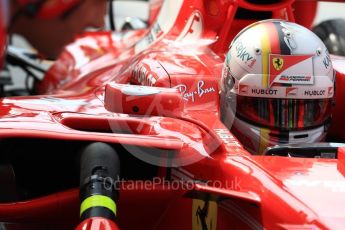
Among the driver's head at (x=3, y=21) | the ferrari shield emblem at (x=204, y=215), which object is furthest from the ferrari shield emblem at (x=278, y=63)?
the driver's head at (x=3, y=21)

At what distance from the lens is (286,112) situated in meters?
2.83

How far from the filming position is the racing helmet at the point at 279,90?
9.30 ft

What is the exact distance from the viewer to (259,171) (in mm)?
2434

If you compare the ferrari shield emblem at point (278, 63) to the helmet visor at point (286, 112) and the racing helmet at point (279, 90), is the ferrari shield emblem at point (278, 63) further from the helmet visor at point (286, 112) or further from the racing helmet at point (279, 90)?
the helmet visor at point (286, 112)

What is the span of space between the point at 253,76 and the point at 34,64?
2987mm

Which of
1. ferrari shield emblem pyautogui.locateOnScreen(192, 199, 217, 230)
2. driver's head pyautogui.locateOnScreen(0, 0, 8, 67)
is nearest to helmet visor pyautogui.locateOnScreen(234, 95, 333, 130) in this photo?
ferrari shield emblem pyautogui.locateOnScreen(192, 199, 217, 230)

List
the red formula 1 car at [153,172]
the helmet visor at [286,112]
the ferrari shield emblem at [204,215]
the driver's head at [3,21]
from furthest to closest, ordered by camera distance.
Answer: the helmet visor at [286,112] < the ferrari shield emblem at [204,215] < the red formula 1 car at [153,172] < the driver's head at [3,21]

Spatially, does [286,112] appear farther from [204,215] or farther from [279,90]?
[204,215]

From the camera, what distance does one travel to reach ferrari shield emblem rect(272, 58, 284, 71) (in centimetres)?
286

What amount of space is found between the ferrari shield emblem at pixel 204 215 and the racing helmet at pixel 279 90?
43 centimetres

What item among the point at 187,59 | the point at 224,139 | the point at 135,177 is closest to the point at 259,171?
the point at 224,139

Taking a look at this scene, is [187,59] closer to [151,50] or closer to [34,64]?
[151,50]

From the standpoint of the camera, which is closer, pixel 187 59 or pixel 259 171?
pixel 259 171

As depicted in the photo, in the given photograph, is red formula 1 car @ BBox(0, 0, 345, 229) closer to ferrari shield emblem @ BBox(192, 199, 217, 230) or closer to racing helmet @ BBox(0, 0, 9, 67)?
ferrari shield emblem @ BBox(192, 199, 217, 230)
